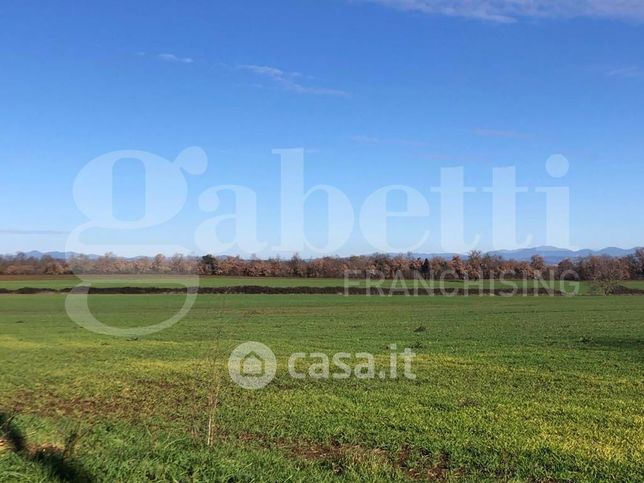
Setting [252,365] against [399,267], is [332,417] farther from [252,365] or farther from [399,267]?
[399,267]

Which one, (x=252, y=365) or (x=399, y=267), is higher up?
(x=399, y=267)

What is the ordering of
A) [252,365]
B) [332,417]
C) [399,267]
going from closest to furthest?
[332,417] < [252,365] < [399,267]

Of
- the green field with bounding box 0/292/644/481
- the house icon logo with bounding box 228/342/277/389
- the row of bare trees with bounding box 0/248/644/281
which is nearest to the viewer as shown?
the green field with bounding box 0/292/644/481

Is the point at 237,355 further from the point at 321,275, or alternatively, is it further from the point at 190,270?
the point at 321,275

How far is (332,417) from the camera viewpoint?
9.96 meters

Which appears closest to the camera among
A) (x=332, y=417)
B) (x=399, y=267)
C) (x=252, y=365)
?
(x=332, y=417)

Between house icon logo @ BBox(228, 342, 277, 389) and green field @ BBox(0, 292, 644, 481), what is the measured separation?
0.33 m

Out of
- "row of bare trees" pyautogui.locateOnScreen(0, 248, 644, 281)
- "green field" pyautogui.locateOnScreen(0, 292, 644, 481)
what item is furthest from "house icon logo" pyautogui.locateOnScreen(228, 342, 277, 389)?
"row of bare trees" pyautogui.locateOnScreen(0, 248, 644, 281)

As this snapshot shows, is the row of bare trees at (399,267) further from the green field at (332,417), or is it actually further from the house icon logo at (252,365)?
the green field at (332,417)

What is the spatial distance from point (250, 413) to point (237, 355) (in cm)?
907

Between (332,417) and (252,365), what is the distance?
755 cm

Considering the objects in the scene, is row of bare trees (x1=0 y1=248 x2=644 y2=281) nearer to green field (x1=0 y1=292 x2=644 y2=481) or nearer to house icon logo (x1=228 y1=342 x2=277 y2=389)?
house icon logo (x1=228 y1=342 x2=277 y2=389)

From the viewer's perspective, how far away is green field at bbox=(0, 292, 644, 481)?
22.2 ft

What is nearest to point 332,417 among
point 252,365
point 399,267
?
point 252,365
